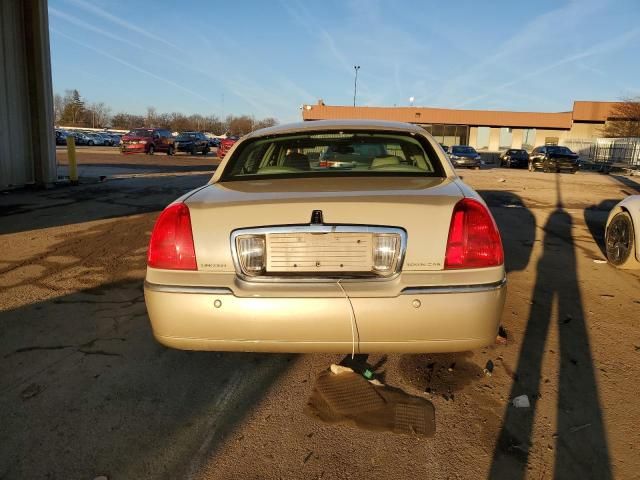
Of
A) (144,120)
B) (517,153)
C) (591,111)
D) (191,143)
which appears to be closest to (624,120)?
(591,111)

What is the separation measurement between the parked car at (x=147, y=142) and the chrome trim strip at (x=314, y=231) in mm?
29861

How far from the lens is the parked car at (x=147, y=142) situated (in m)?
29.4

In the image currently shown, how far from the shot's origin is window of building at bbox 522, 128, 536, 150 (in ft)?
171

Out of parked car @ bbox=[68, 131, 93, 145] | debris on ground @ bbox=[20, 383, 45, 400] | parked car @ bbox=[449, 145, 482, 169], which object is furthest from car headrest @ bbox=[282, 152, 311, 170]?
parked car @ bbox=[68, 131, 93, 145]

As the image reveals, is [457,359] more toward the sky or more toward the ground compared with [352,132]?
more toward the ground

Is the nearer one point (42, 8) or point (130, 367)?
point (130, 367)

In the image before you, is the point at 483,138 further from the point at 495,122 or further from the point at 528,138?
the point at 528,138

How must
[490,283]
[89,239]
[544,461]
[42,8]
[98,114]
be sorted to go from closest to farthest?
1. [544,461]
2. [490,283]
3. [89,239]
4. [42,8]
5. [98,114]

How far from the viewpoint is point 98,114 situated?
11394 cm

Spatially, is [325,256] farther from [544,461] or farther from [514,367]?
[514,367]

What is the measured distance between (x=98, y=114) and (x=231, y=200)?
12719 cm

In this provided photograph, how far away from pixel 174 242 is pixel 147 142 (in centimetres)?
2982

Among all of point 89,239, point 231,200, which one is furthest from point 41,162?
point 231,200

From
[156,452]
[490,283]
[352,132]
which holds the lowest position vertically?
[156,452]
